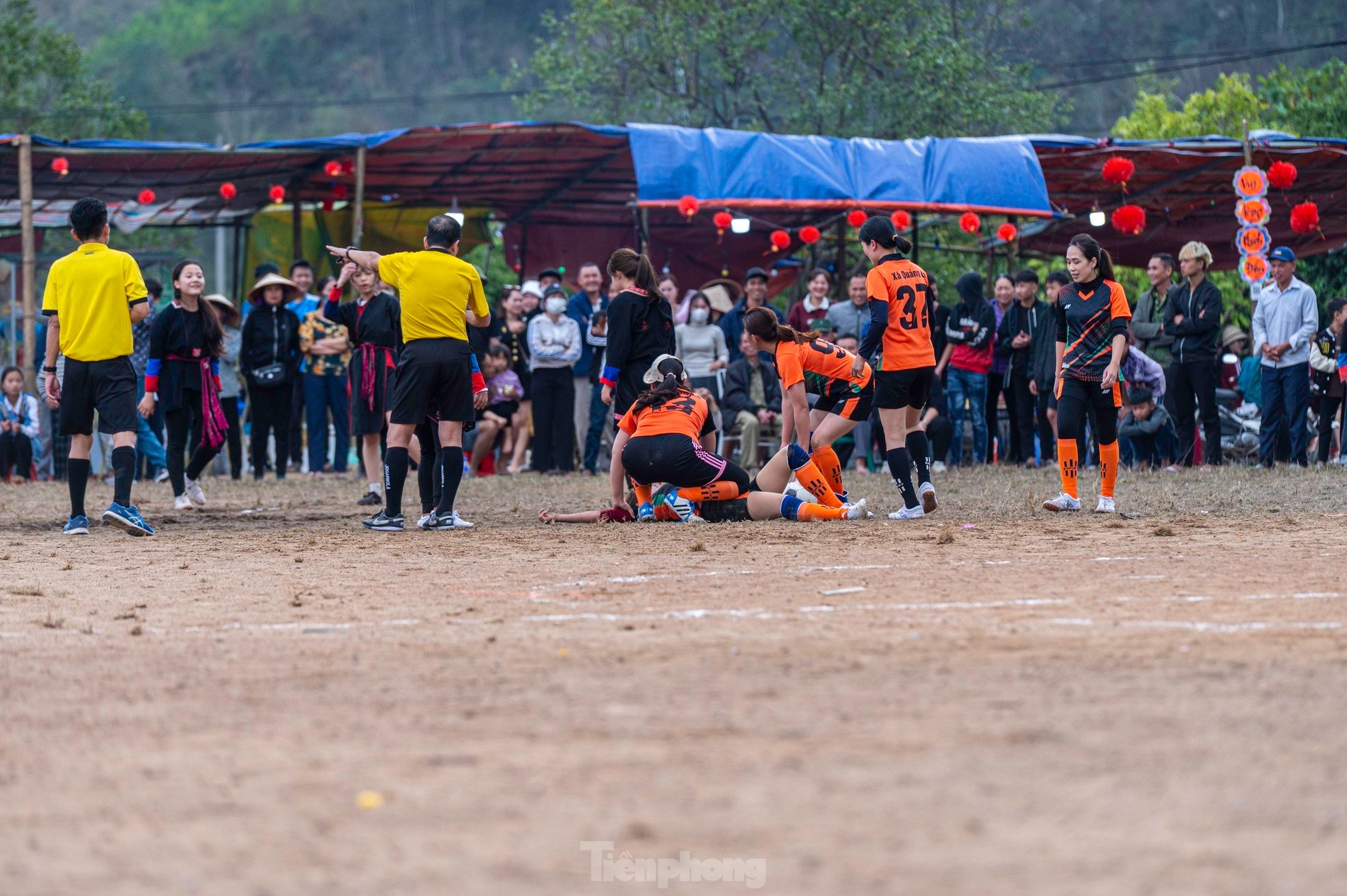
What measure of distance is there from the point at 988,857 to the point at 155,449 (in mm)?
14206

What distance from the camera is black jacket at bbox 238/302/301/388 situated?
15.0 m

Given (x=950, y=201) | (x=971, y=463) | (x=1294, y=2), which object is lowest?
(x=971, y=463)

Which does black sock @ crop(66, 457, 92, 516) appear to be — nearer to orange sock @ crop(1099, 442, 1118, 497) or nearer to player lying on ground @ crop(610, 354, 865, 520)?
player lying on ground @ crop(610, 354, 865, 520)

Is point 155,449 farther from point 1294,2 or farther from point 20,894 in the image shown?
point 1294,2

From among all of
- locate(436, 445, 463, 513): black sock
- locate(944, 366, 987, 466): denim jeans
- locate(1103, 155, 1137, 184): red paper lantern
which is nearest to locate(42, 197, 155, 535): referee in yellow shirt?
locate(436, 445, 463, 513): black sock

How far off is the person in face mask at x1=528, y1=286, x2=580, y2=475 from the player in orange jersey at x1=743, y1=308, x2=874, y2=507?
5.51m

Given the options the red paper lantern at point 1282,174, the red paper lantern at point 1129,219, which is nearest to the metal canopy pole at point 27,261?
the red paper lantern at point 1129,219

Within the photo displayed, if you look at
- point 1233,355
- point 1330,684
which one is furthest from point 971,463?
point 1330,684

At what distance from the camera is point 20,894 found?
9.47ft

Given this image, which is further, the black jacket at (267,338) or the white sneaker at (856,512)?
the black jacket at (267,338)

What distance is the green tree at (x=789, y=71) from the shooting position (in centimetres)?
3597

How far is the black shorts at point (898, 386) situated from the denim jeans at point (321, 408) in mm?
6949

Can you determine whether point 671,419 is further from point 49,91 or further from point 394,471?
point 49,91

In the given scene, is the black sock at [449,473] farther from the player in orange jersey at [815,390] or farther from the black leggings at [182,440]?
the black leggings at [182,440]
